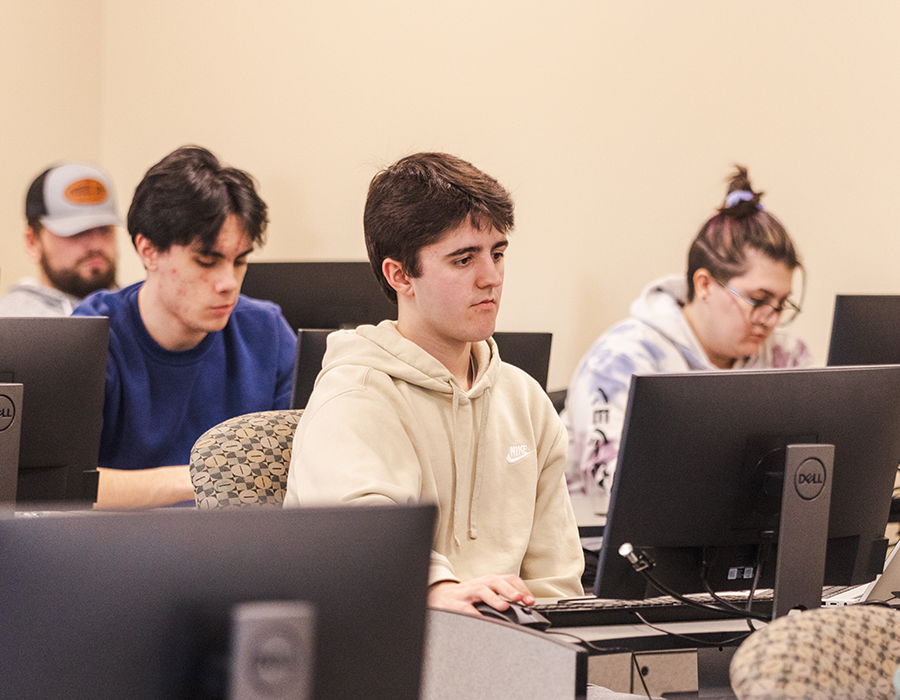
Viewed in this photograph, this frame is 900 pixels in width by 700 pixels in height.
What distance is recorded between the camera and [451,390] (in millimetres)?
1616

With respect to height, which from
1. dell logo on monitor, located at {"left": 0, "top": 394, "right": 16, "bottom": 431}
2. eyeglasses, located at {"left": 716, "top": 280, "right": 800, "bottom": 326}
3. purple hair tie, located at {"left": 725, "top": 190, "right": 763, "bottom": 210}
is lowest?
dell logo on monitor, located at {"left": 0, "top": 394, "right": 16, "bottom": 431}

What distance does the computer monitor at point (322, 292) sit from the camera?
108 inches

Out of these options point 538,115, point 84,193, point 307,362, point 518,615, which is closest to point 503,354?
point 307,362

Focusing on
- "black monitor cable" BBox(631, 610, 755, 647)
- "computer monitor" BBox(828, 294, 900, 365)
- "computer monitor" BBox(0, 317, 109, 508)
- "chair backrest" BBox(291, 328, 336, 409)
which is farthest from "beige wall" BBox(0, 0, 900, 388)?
"black monitor cable" BBox(631, 610, 755, 647)

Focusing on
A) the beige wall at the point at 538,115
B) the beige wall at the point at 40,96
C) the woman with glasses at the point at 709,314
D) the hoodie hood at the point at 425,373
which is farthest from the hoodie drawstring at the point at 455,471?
the beige wall at the point at 40,96

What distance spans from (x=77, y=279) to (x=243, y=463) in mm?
1611

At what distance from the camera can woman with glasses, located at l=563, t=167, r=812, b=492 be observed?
258 centimetres

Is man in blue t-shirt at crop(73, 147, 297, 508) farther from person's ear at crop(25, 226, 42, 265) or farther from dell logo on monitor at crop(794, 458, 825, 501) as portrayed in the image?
dell logo on monitor at crop(794, 458, 825, 501)

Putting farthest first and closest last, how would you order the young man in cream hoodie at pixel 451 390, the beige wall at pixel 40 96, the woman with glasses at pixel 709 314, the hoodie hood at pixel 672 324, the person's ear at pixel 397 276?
the beige wall at pixel 40 96 < the hoodie hood at pixel 672 324 < the woman with glasses at pixel 709 314 < the person's ear at pixel 397 276 < the young man in cream hoodie at pixel 451 390

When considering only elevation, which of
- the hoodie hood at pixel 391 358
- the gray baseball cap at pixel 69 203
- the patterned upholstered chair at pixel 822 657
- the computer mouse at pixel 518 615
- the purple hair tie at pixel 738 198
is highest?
the purple hair tie at pixel 738 198

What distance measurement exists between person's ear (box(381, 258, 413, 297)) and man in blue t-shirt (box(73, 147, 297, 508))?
2.46 feet

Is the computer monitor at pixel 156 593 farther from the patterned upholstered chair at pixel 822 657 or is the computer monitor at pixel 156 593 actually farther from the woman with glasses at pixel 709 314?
the woman with glasses at pixel 709 314

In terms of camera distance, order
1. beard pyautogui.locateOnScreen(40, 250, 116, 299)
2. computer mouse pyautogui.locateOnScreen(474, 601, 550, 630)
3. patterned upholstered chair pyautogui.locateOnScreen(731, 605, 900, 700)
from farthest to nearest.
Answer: beard pyautogui.locateOnScreen(40, 250, 116, 299)
computer mouse pyautogui.locateOnScreen(474, 601, 550, 630)
patterned upholstered chair pyautogui.locateOnScreen(731, 605, 900, 700)

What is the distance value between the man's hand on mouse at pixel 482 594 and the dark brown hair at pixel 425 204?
0.57m
